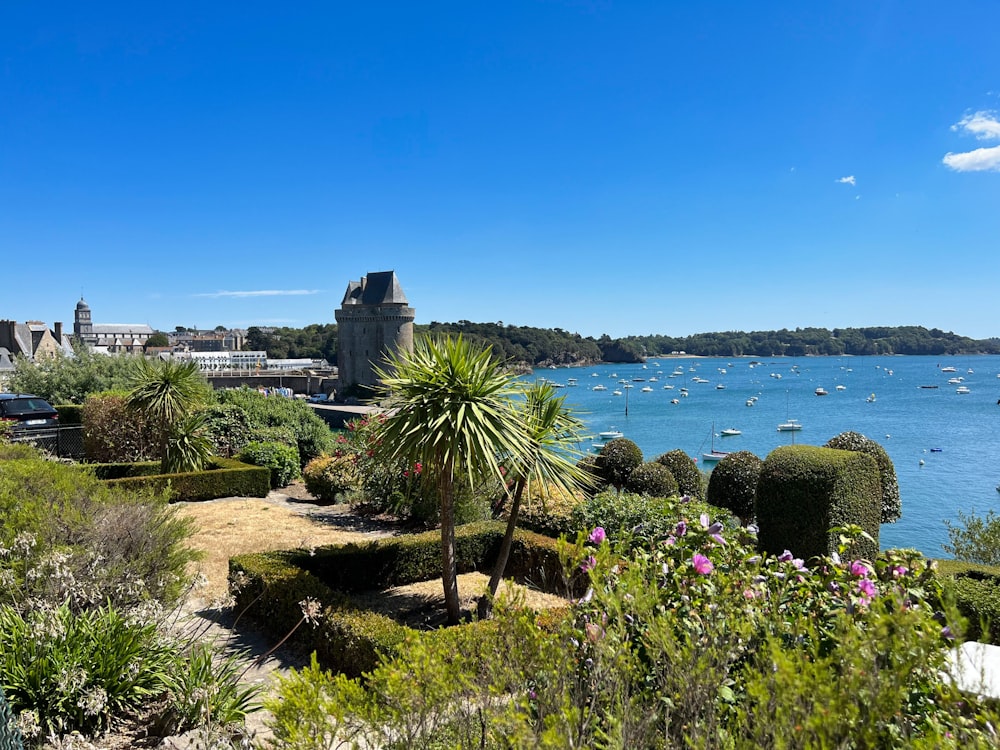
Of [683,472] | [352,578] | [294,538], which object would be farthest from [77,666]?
[683,472]

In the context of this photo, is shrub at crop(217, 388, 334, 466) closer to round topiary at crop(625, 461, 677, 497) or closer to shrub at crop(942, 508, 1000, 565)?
round topiary at crop(625, 461, 677, 497)

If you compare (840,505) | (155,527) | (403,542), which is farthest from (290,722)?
(840,505)

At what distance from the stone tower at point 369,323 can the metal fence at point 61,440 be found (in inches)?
1580

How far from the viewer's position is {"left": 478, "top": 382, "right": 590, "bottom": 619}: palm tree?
20.4 ft

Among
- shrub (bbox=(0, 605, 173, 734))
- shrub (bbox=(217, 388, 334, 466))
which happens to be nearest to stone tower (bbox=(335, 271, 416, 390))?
shrub (bbox=(217, 388, 334, 466))

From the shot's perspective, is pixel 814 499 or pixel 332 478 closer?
pixel 814 499

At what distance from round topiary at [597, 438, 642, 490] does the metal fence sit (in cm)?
1381

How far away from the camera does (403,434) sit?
Answer: 19.2 feet

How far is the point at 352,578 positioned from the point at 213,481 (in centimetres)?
706

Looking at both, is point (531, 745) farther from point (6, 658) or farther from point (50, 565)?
point (50, 565)

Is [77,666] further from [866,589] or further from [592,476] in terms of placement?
[592,476]

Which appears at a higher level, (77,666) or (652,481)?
(77,666)

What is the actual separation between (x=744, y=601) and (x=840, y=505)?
23.8 ft

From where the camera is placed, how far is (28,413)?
16.7 meters
